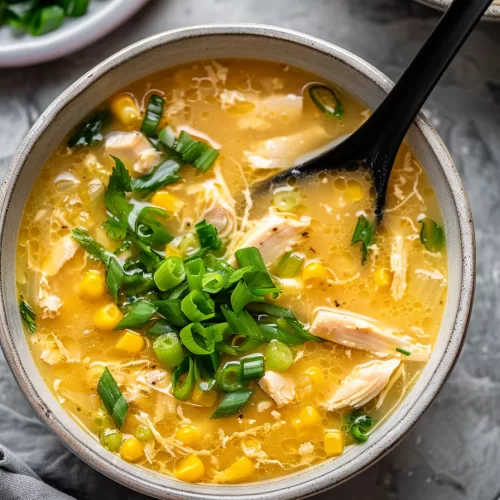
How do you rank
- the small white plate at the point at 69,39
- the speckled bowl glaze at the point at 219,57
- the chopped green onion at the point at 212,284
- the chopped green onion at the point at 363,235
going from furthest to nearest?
1. the small white plate at the point at 69,39
2. the chopped green onion at the point at 363,235
3. the chopped green onion at the point at 212,284
4. the speckled bowl glaze at the point at 219,57

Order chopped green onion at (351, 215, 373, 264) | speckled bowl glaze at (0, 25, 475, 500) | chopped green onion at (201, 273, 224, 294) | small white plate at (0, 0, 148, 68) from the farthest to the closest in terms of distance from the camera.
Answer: small white plate at (0, 0, 148, 68)
chopped green onion at (351, 215, 373, 264)
chopped green onion at (201, 273, 224, 294)
speckled bowl glaze at (0, 25, 475, 500)

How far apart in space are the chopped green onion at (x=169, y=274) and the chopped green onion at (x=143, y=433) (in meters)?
0.46

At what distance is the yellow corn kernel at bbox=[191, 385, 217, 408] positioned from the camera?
2510mm

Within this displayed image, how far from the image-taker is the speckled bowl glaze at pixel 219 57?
2342 millimetres

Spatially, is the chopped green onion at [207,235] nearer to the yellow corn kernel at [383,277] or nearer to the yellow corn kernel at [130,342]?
the yellow corn kernel at [130,342]

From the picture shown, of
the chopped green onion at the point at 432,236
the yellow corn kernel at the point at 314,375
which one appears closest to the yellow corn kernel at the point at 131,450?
the yellow corn kernel at the point at 314,375

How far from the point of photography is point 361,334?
8.15ft

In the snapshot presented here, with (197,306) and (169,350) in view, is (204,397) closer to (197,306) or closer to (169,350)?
(169,350)

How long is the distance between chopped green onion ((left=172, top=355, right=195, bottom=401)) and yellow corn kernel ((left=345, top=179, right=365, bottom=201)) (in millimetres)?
771

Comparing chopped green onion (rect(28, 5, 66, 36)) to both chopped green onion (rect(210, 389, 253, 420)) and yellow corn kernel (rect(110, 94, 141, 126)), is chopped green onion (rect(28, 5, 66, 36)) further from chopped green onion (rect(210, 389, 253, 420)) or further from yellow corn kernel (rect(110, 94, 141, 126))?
chopped green onion (rect(210, 389, 253, 420))

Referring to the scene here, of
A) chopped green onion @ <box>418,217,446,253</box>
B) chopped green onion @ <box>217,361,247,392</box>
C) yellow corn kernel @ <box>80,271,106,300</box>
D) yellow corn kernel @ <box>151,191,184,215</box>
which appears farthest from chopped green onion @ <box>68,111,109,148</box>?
chopped green onion @ <box>418,217,446,253</box>

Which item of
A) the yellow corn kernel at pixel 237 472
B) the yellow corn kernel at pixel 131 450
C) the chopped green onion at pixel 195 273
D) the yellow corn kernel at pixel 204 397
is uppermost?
the chopped green onion at pixel 195 273

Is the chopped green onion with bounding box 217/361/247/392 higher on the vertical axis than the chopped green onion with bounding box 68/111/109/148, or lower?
lower

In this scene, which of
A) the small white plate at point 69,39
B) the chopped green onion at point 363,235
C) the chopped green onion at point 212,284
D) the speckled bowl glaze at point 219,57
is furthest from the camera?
the small white plate at point 69,39
